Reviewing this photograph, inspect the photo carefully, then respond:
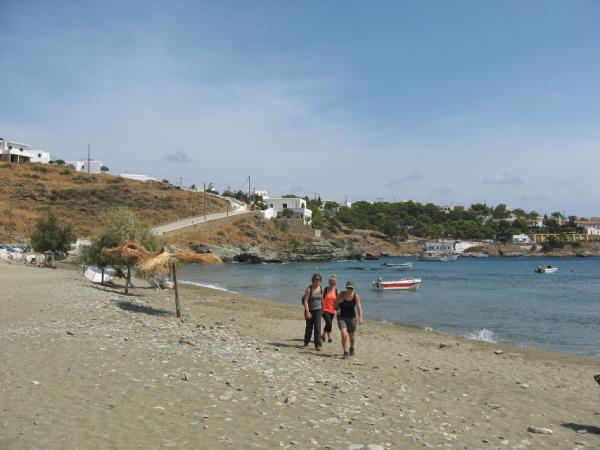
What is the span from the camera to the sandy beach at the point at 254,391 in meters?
6.57

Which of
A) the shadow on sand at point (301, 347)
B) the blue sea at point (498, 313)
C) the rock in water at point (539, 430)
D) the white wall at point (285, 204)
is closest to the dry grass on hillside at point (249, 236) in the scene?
the white wall at point (285, 204)

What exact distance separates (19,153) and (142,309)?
113m

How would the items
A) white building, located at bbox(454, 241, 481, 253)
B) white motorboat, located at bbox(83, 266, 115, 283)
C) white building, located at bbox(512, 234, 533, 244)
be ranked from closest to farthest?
white motorboat, located at bbox(83, 266, 115, 283)
white building, located at bbox(454, 241, 481, 253)
white building, located at bbox(512, 234, 533, 244)

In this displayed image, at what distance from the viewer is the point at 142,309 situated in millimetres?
18453

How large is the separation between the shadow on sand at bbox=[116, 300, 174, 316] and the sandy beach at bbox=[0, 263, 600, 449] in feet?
7.34

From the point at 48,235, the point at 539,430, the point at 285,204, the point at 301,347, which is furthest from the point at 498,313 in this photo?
the point at 285,204

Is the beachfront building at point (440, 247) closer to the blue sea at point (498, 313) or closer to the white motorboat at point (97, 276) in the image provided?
the blue sea at point (498, 313)

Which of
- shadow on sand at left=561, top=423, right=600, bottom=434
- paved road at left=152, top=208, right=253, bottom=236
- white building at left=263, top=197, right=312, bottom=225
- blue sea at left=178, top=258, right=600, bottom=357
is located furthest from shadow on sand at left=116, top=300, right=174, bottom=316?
white building at left=263, top=197, right=312, bottom=225

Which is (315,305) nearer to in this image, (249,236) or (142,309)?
(142,309)

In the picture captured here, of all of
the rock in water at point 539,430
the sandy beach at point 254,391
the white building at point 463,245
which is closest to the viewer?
the sandy beach at point 254,391

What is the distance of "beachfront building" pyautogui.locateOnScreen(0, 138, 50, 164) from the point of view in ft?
373

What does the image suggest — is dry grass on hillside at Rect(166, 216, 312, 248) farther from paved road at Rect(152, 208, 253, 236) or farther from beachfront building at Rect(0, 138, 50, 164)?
beachfront building at Rect(0, 138, 50, 164)

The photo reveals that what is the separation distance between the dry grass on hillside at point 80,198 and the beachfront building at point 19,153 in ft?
34.3

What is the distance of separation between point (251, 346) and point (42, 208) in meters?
85.7
